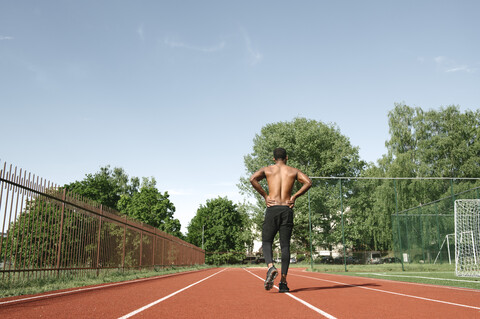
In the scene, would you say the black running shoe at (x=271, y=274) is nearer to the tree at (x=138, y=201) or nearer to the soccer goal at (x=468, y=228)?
the soccer goal at (x=468, y=228)

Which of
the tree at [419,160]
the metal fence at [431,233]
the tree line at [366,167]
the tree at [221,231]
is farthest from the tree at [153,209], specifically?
the metal fence at [431,233]

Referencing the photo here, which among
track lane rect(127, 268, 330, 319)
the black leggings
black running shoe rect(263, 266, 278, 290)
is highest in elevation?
the black leggings

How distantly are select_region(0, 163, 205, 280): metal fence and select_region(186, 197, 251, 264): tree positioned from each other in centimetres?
4647

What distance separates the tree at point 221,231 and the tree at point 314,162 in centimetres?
1981

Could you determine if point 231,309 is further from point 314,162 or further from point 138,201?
point 138,201

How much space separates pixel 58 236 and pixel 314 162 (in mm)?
33363

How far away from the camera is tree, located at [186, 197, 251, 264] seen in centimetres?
5978

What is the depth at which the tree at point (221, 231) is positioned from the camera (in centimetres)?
5978

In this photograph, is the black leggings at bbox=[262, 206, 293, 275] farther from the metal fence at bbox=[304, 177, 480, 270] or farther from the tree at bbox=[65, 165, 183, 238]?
the tree at bbox=[65, 165, 183, 238]

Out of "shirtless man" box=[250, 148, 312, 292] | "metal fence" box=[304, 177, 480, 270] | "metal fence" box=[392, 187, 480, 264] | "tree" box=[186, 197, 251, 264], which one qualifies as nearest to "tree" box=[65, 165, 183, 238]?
"tree" box=[186, 197, 251, 264]

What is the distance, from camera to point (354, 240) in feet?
120

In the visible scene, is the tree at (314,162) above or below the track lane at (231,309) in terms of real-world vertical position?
above

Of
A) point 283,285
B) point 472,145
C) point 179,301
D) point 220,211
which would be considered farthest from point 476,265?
point 220,211

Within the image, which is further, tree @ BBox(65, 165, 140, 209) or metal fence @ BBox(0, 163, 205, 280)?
tree @ BBox(65, 165, 140, 209)
